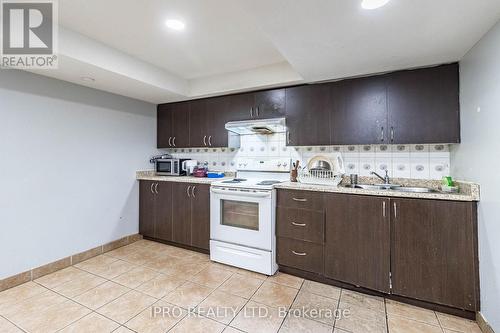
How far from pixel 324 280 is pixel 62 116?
3.32 metres

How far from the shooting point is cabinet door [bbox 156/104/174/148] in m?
3.67

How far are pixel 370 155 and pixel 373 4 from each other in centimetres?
161

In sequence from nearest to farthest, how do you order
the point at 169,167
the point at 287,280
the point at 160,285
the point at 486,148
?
the point at 486,148 → the point at 160,285 → the point at 287,280 → the point at 169,167

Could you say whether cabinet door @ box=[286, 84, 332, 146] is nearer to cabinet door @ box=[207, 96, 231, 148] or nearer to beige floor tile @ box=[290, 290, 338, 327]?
cabinet door @ box=[207, 96, 231, 148]

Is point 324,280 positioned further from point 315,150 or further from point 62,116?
point 62,116

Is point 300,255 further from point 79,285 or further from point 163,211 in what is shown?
point 79,285

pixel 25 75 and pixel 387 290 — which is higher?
pixel 25 75

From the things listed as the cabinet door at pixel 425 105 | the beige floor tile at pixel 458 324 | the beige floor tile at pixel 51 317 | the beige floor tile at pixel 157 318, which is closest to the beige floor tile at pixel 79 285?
the beige floor tile at pixel 51 317

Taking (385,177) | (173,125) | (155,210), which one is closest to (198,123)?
(173,125)

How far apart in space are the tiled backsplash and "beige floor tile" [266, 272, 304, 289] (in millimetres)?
1296

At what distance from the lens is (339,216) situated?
2170 mm

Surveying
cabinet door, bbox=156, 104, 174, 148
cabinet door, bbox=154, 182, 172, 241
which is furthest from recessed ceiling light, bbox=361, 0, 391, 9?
cabinet door, bbox=156, 104, 174, 148

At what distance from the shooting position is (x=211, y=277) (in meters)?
2.41

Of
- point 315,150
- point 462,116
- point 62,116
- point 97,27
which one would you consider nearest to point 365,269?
point 315,150
